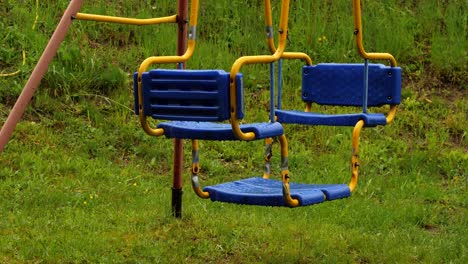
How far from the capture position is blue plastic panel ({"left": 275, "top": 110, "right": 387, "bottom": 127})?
15.5ft

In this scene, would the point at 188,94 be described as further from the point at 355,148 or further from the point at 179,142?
the point at 179,142

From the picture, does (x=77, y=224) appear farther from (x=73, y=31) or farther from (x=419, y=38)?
(x=419, y=38)

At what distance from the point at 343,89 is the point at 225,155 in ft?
7.44

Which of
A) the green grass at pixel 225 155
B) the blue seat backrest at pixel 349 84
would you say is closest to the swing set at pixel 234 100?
the blue seat backrest at pixel 349 84

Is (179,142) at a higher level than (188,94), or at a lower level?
lower

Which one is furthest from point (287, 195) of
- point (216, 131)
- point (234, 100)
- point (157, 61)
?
point (157, 61)

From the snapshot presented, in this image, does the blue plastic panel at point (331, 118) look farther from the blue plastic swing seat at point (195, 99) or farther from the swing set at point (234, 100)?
the blue plastic swing seat at point (195, 99)

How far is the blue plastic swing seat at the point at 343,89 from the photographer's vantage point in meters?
4.89

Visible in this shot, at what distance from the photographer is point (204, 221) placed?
18.2ft

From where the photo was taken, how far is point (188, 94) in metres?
3.80

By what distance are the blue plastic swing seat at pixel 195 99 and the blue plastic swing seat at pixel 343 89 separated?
961mm

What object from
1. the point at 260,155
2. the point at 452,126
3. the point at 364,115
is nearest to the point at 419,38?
the point at 452,126

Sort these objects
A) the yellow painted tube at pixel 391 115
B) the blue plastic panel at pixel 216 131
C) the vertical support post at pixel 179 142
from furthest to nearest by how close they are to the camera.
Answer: the vertical support post at pixel 179 142, the yellow painted tube at pixel 391 115, the blue plastic panel at pixel 216 131

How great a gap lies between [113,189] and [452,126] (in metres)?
3.23
